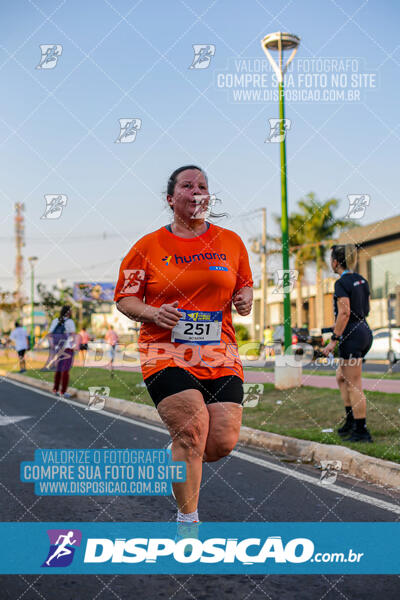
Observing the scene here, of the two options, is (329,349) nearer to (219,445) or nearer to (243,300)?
(243,300)

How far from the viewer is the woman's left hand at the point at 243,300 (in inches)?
145

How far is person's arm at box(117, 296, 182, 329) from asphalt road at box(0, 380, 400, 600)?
122 cm

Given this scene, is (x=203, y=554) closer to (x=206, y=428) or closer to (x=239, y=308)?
(x=206, y=428)

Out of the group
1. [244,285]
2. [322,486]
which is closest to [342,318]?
[322,486]

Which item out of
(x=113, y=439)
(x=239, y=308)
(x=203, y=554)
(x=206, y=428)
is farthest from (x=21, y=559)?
(x=113, y=439)

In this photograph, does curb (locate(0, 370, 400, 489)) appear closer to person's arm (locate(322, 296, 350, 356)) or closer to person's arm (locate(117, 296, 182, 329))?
person's arm (locate(322, 296, 350, 356))

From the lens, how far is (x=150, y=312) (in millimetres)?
3424

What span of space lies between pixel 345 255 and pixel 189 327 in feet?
12.5

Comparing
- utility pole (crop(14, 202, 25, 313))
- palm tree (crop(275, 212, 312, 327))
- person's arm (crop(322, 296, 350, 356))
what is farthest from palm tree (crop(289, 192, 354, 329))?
person's arm (crop(322, 296, 350, 356))

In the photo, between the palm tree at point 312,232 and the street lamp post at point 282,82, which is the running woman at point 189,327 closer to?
the street lamp post at point 282,82

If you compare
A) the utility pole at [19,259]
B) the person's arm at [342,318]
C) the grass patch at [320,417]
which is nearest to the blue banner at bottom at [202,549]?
the grass patch at [320,417]

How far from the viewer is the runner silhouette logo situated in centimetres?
345

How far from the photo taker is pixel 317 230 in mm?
48844

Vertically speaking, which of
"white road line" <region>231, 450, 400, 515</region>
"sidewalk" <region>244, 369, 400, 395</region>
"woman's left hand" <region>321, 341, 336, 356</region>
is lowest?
"sidewalk" <region>244, 369, 400, 395</region>
